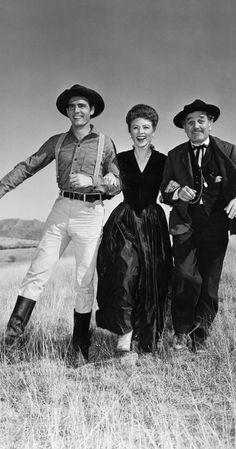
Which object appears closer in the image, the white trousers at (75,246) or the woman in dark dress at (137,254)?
the woman in dark dress at (137,254)

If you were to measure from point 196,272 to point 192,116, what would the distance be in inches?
59.9

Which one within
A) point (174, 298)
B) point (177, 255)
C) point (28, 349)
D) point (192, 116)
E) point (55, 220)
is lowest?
point (28, 349)

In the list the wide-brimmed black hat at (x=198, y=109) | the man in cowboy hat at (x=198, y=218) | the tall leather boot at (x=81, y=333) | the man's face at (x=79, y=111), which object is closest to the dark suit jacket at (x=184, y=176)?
the man in cowboy hat at (x=198, y=218)

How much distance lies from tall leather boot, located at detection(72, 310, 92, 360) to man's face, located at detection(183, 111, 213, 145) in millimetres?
2033

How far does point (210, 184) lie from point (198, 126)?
1.89ft

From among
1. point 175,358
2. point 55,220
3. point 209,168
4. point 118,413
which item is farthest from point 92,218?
point 118,413

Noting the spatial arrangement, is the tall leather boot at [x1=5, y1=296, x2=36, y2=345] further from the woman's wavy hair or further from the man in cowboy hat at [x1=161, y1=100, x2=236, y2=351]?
the woman's wavy hair

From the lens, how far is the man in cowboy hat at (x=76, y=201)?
4.62m

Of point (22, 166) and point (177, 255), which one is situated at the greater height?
point (22, 166)

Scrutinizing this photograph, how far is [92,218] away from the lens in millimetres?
4680

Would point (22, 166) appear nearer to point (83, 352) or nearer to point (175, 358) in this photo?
point (83, 352)

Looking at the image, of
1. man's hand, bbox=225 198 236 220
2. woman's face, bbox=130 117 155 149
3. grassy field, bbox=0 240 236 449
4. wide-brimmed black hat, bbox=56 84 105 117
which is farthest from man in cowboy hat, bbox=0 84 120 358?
man's hand, bbox=225 198 236 220

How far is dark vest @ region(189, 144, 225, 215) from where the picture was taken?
14.8 ft

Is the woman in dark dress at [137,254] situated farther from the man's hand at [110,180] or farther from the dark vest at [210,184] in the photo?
the dark vest at [210,184]
